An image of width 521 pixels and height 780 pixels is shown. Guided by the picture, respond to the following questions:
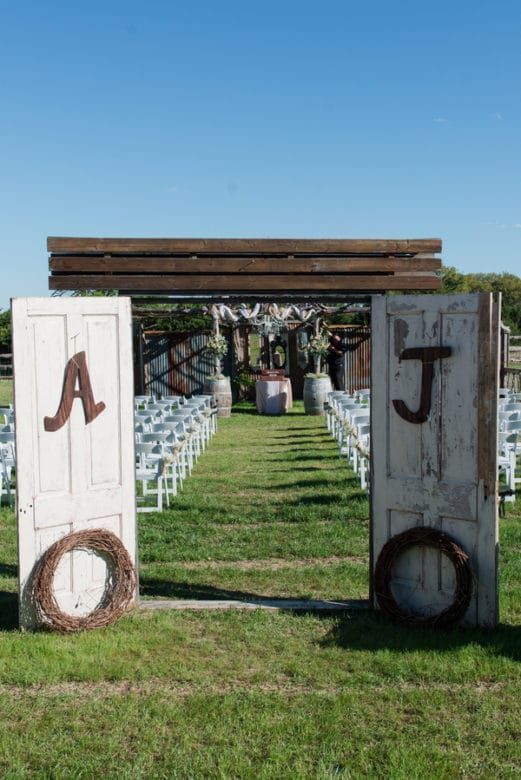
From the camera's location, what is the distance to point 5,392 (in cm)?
2917

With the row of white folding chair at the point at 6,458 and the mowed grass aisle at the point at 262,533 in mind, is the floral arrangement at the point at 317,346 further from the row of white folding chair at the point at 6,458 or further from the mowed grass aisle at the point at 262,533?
the row of white folding chair at the point at 6,458

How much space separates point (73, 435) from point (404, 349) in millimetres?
2424

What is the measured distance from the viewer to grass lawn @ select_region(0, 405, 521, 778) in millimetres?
3799

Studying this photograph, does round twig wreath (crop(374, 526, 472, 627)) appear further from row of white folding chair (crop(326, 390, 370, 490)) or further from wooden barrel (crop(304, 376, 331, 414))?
wooden barrel (crop(304, 376, 331, 414))

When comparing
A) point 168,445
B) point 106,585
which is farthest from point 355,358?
point 106,585

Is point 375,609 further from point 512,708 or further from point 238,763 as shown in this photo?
point 238,763

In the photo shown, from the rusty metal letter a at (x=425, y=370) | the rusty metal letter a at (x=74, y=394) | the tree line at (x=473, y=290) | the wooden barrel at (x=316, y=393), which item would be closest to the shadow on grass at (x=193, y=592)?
the rusty metal letter a at (x=74, y=394)

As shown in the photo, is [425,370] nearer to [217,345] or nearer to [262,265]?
[262,265]

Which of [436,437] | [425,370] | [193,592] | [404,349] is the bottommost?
[193,592]

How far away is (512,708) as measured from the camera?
4.26m

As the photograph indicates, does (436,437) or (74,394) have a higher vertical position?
(74,394)

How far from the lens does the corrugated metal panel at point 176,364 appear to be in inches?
1056

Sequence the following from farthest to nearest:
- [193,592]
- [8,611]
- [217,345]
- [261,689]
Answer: [217,345]
[193,592]
[8,611]
[261,689]

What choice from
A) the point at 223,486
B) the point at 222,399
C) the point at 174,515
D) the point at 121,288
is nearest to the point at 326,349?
the point at 222,399
